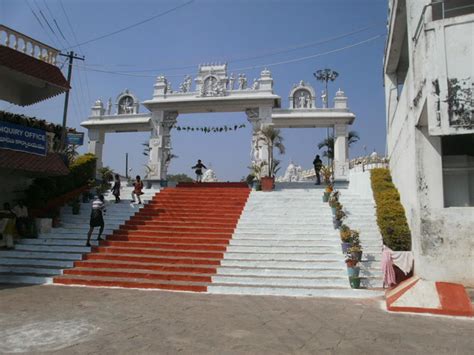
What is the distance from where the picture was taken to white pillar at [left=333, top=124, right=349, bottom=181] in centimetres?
1805

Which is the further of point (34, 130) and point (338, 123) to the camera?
point (338, 123)

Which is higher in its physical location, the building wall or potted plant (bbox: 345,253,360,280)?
the building wall

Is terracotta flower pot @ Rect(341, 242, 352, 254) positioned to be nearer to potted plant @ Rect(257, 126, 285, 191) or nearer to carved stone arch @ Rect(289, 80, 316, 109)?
potted plant @ Rect(257, 126, 285, 191)

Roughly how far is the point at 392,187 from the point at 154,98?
12.5 metres

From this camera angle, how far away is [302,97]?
63.1 feet

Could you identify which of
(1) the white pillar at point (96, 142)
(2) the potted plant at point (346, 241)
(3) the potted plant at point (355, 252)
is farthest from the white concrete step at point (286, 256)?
(1) the white pillar at point (96, 142)

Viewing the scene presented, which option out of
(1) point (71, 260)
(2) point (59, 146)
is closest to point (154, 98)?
(2) point (59, 146)

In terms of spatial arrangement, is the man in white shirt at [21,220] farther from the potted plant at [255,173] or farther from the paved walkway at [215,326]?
the potted plant at [255,173]

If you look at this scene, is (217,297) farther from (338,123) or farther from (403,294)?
(338,123)

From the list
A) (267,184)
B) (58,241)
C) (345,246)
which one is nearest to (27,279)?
(58,241)

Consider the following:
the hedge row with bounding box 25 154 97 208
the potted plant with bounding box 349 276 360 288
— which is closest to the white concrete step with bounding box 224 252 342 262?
the potted plant with bounding box 349 276 360 288

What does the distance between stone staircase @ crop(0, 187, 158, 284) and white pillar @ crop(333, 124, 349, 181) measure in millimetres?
9790

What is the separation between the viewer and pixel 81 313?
5738mm

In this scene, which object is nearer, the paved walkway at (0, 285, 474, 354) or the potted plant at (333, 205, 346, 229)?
the paved walkway at (0, 285, 474, 354)
